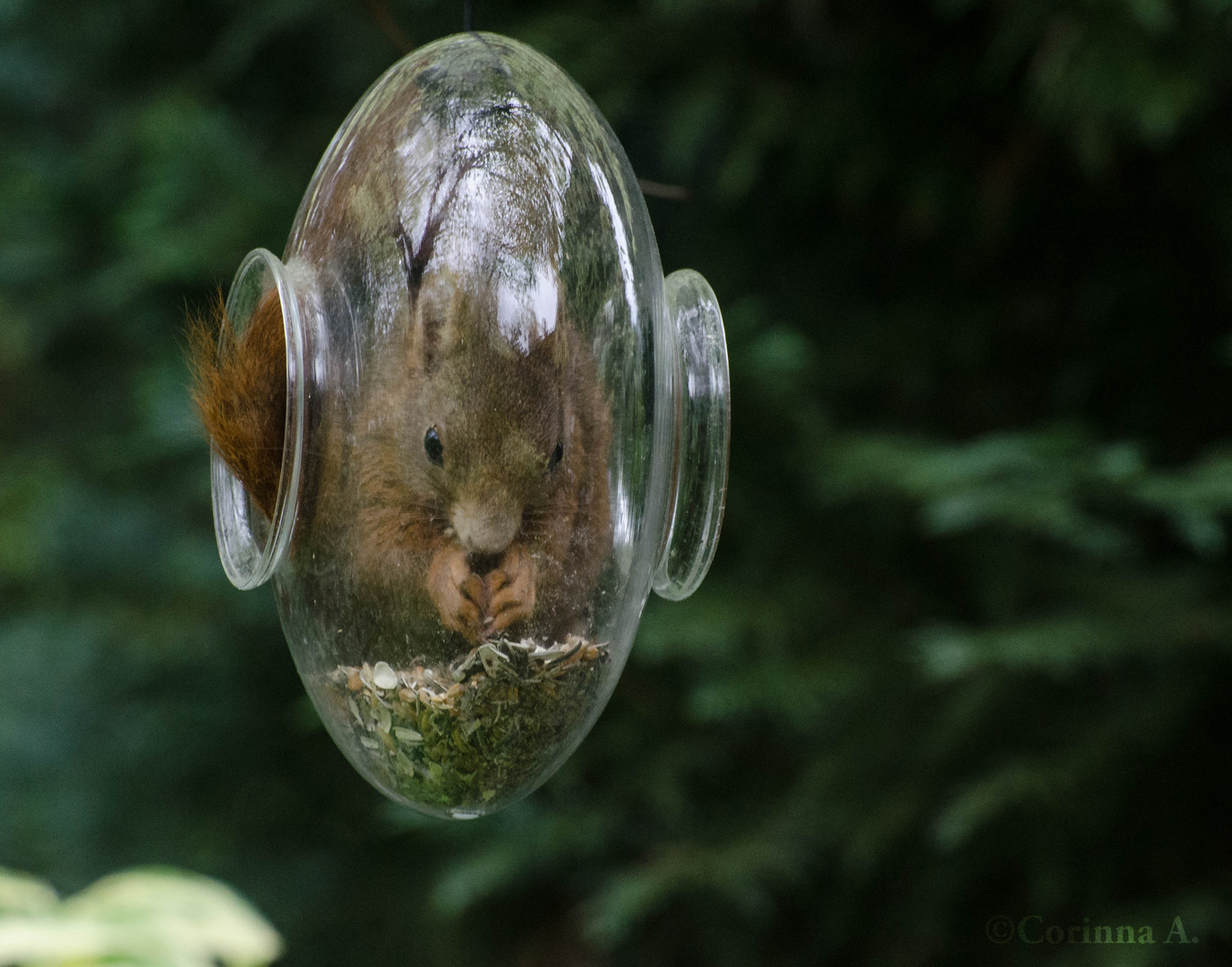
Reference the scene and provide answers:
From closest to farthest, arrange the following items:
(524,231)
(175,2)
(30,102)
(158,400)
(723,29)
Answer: (524,231), (723,29), (158,400), (175,2), (30,102)

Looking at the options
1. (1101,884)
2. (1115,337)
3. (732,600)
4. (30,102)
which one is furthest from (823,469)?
(30,102)

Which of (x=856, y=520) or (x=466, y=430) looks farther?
(x=856, y=520)

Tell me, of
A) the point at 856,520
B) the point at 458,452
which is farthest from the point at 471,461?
the point at 856,520

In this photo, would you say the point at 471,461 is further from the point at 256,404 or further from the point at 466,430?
the point at 256,404

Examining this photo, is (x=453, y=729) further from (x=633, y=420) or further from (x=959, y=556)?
(x=959, y=556)

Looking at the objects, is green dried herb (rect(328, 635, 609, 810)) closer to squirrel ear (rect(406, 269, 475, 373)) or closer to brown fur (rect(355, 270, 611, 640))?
brown fur (rect(355, 270, 611, 640))

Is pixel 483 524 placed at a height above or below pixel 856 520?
below
